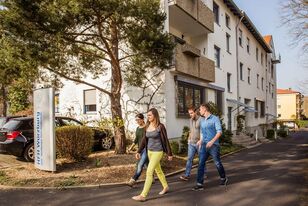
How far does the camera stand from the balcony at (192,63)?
605 inches

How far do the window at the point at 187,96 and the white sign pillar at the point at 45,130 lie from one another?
26.3 feet

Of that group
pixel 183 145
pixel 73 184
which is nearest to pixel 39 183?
pixel 73 184

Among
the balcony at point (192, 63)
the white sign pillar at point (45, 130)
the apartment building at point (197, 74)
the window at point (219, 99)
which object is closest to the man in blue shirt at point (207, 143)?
the white sign pillar at point (45, 130)

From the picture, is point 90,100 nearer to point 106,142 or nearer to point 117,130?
point 106,142

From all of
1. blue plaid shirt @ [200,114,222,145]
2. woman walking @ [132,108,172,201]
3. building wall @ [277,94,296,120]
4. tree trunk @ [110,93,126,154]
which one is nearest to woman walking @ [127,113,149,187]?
woman walking @ [132,108,172,201]

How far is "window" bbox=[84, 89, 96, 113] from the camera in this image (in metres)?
18.0

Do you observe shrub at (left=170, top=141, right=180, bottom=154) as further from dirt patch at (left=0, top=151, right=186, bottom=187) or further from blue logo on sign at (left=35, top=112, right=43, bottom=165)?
blue logo on sign at (left=35, top=112, right=43, bottom=165)

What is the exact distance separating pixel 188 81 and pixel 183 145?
3768mm

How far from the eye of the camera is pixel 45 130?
9617 millimetres

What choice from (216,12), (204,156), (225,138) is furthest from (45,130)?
(216,12)

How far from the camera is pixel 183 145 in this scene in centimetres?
1510

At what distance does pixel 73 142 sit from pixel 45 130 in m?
1.29

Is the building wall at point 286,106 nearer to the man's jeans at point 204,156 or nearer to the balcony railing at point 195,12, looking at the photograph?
the balcony railing at point 195,12

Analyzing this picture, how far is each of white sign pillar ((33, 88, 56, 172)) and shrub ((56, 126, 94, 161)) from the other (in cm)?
80
